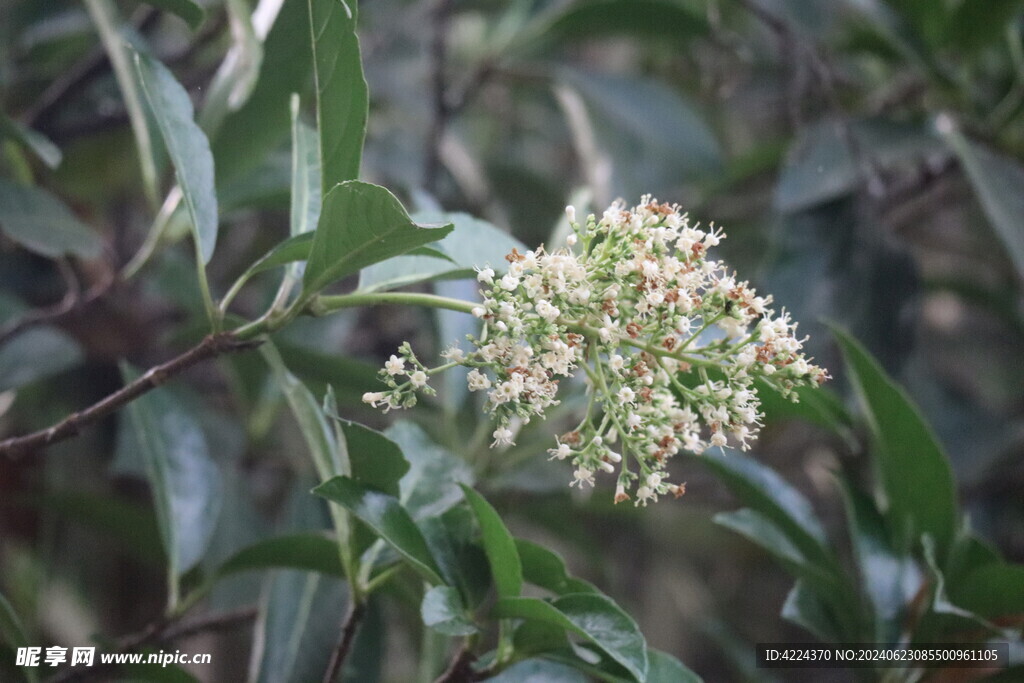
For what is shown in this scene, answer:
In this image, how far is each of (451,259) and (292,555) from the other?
1.30 feet

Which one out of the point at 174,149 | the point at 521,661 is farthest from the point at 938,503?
the point at 174,149

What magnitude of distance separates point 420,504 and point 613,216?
338 millimetres

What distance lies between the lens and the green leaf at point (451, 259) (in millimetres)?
699

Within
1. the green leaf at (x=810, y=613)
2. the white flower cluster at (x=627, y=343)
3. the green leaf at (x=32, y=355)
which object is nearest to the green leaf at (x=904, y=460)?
the green leaf at (x=810, y=613)

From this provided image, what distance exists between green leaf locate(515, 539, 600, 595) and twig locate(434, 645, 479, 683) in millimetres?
85

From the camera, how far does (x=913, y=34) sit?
141 centimetres

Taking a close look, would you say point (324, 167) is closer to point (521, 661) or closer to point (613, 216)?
point (613, 216)

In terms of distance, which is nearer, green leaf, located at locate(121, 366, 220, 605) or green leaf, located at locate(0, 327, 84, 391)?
green leaf, located at locate(121, 366, 220, 605)

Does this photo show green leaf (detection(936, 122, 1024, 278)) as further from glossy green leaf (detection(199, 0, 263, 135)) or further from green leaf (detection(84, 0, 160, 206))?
green leaf (detection(84, 0, 160, 206))

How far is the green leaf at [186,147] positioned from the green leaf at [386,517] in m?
0.21

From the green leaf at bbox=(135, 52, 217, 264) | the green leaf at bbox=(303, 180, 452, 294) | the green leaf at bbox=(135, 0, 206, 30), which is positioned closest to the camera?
the green leaf at bbox=(303, 180, 452, 294)

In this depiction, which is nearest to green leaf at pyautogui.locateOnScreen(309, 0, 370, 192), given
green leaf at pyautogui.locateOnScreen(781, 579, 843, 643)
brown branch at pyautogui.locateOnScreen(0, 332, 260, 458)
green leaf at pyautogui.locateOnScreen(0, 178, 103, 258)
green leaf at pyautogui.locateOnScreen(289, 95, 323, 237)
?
green leaf at pyautogui.locateOnScreen(289, 95, 323, 237)

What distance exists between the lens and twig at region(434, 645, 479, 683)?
0.75 m

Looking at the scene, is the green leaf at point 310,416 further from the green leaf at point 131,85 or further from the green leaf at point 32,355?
the green leaf at point 32,355
